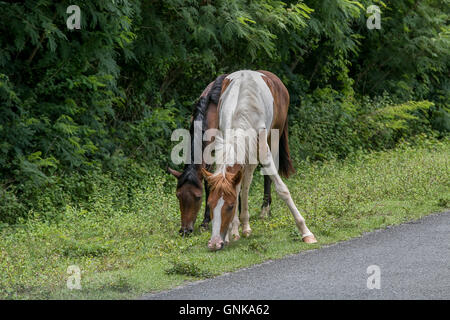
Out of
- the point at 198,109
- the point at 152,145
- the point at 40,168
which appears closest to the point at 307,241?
the point at 198,109

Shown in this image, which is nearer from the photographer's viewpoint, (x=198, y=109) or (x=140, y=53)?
(x=198, y=109)

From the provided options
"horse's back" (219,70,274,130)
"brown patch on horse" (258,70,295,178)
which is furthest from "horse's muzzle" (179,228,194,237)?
"brown patch on horse" (258,70,295,178)

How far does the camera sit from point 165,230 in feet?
31.0

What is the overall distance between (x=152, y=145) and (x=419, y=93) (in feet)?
33.4

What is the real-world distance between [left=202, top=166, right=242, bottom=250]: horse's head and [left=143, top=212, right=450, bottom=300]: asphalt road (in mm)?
561

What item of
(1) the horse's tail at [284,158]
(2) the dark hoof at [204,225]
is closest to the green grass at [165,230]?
(2) the dark hoof at [204,225]

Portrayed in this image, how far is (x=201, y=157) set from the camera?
363 inches

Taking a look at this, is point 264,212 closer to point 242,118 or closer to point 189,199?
point 189,199

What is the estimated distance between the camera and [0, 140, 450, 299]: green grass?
274 inches

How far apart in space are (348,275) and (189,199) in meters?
2.69

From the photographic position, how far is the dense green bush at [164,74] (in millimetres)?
10992

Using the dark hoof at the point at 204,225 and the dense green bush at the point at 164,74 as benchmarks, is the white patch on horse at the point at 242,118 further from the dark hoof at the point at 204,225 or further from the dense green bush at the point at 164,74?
the dense green bush at the point at 164,74

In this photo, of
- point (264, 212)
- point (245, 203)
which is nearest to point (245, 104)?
point (245, 203)
